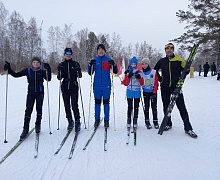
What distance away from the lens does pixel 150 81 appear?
5098 millimetres

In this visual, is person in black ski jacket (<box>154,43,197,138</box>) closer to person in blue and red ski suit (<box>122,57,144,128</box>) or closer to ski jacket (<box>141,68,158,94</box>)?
ski jacket (<box>141,68,158,94</box>)

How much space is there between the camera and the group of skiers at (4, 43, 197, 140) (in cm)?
463

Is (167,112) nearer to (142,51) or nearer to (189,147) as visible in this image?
(189,147)

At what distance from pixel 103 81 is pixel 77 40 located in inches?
1926

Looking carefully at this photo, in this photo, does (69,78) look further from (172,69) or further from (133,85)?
(172,69)

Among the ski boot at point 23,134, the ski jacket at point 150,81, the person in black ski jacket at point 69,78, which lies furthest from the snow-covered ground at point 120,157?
the ski jacket at point 150,81

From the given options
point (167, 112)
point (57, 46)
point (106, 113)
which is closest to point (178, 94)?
point (167, 112)

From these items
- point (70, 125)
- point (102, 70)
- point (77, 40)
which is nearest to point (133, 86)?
point (102, 70)

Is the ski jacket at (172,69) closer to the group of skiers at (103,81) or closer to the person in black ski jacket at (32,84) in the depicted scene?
the group of skiers at (103,81)

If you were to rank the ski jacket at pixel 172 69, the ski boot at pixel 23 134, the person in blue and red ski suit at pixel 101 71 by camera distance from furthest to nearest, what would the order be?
1. the person in blue and red ski suit at pixel 101 71
2. the ski jacket at pixel 172 69
3. the ski boot at pixel 23 134

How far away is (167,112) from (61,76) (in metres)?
2.65

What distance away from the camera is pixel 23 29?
1406 inches

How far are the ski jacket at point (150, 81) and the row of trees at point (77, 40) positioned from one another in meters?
3.15

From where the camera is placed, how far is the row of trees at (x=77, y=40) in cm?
2164
